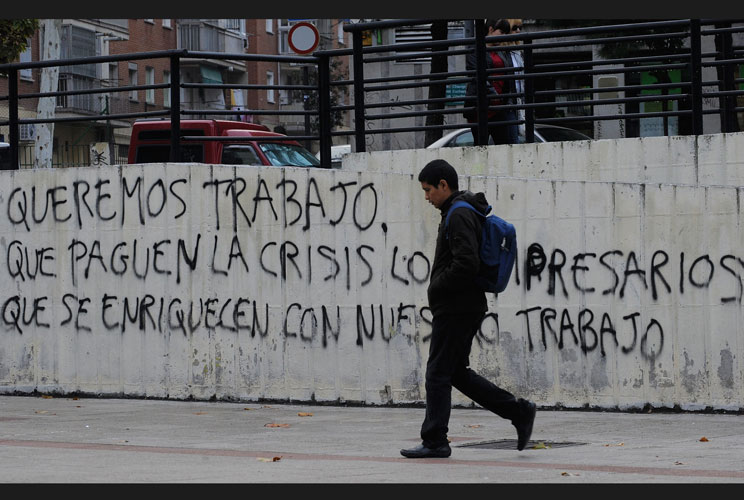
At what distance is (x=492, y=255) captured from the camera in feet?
25.7

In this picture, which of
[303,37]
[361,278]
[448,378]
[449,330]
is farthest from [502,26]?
[303,37]

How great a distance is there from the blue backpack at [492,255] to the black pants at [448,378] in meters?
0.27

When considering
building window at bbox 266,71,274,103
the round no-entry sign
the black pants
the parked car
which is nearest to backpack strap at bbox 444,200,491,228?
the black pants

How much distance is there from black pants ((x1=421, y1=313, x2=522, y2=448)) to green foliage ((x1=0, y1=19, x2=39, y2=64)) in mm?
20541

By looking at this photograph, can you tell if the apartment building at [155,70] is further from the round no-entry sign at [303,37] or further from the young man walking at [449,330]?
the young man walking at [449,330]

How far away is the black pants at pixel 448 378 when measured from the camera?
7.91 m

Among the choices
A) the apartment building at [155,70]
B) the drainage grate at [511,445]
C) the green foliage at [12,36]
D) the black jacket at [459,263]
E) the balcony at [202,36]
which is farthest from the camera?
the balcony at [202,36]

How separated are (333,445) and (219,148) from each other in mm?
9475

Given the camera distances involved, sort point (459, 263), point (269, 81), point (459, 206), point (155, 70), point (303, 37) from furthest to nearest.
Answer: point (269, 81) → point (155, 70) → point (303, 37) → point (459, 206) → point (459, 263)

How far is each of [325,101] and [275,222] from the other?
1.42 metres

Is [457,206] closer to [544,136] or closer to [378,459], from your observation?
[378,459]

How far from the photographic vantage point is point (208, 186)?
12391 mm

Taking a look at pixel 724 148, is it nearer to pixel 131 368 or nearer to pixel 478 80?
pixel 478 80

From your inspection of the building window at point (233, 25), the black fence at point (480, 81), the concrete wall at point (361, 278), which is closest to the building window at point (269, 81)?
the building window at point (233, 25)
